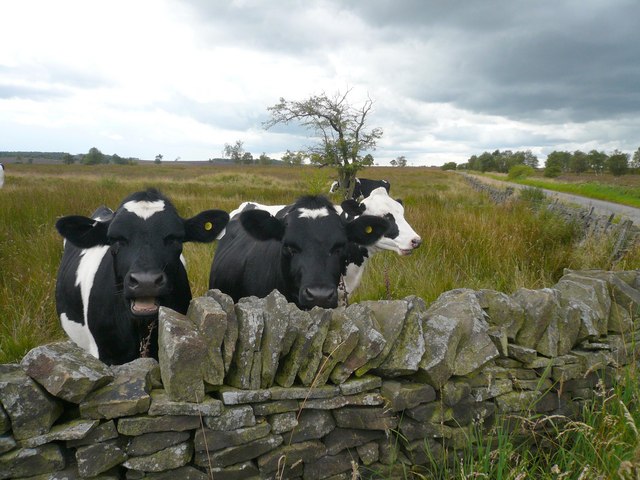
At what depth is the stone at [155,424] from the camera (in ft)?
6.59

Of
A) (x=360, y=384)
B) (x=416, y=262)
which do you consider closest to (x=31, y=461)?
(x=360, y=384)

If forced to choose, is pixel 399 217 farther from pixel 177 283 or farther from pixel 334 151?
pixel 334 151

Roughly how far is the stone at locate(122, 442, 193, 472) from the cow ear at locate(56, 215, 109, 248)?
2050 mm

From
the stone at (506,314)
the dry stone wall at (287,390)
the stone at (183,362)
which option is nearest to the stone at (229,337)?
the dry stone wall at (287,390)

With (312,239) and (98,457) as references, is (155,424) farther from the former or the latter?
(312,239)

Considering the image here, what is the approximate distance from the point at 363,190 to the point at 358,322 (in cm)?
670

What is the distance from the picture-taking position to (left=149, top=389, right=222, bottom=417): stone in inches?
80.9

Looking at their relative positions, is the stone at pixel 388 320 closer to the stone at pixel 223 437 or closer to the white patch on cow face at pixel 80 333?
the stone at pixel 223 437

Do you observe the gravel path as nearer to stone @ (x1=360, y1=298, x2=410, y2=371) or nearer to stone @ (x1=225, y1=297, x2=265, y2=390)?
stone @ (x1=360, y1=298, x2=410, y2=371)

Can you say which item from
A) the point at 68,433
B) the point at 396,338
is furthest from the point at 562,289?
the point at 68,433

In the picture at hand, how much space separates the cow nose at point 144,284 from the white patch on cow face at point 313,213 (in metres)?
1.48

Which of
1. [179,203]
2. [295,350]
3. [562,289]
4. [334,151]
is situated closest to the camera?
[295,350]

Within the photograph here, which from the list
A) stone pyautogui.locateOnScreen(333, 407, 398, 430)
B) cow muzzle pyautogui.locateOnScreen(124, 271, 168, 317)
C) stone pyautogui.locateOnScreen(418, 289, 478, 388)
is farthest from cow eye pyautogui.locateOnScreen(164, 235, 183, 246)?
stone pyautogui.locateOnScreen(418, 289, 478, 388)

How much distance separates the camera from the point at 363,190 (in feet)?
29.8
